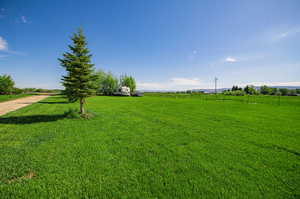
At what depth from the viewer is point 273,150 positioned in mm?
4688

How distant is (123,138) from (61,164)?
2504mm

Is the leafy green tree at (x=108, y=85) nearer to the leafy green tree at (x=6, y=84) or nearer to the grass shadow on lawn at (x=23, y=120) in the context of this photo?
the leafy green tree at (x=6, y=84)

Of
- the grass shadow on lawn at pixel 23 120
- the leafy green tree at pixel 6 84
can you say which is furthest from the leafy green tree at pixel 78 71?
the leafy green tree at pixel 6 84

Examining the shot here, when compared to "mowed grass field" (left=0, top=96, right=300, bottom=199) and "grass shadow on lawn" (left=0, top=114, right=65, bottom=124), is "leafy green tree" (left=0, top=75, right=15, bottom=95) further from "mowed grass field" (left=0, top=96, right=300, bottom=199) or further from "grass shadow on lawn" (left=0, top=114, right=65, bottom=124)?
"mowed grass field" (left=0, top=96, right=300, bottom=199)

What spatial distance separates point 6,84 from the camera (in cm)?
3216

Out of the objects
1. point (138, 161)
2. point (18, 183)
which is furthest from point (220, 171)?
point (18, 183)

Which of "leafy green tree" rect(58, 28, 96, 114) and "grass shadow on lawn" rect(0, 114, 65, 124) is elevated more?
"leafy green tree" rect(58, 28, 96, 114)

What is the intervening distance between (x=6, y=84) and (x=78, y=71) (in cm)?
4150

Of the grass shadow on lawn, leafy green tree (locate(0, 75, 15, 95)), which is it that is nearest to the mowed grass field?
the grass shadow on lawn

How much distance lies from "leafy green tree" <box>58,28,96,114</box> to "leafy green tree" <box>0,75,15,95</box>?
40.6 m

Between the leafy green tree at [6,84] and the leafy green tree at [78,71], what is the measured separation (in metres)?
40.6

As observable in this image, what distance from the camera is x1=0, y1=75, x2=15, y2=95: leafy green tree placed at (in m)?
31.7

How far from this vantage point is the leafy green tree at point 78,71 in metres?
8.51

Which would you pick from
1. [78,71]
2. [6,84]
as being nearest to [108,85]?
[6,84]
